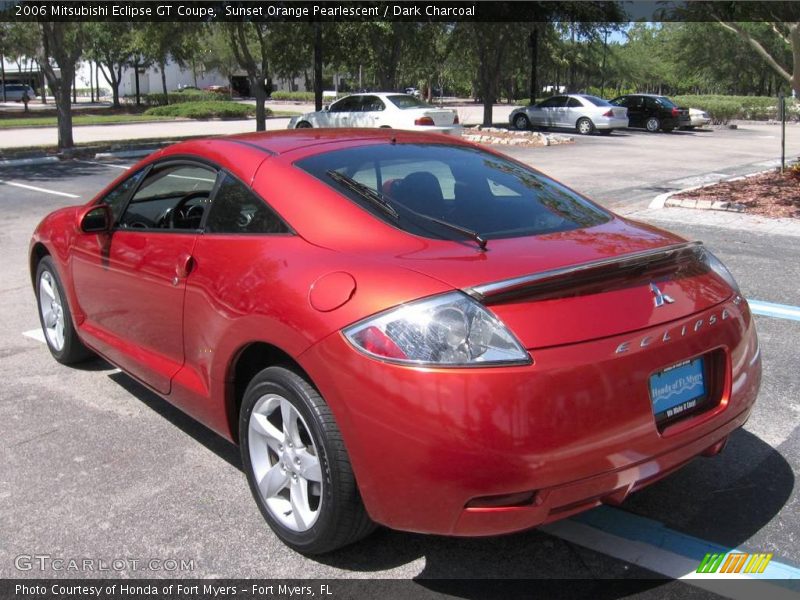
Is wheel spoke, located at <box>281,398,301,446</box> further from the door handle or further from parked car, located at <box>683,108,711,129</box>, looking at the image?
parked car, located at <box>683,108,711,129</box>

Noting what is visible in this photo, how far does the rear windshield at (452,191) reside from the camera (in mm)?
3229

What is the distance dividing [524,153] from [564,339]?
19.7 metres

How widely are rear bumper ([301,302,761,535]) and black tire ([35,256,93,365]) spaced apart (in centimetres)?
278

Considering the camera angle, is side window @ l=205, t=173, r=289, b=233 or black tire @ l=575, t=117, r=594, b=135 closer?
side window @ l=205, t=173, r=289, b=233

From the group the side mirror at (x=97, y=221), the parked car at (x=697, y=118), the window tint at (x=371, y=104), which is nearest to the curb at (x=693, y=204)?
the side mirror at (x=97, y=221)

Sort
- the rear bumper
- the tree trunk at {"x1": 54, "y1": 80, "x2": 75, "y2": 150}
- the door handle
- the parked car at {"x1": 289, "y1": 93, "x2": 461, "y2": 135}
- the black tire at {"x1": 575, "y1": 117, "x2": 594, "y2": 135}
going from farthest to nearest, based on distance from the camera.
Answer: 1. the black tire at {"x1": 575, "y1": 117, "x2": 594, "y2": 135}
2. the parked car at {"x1": 289, "y1": 93, "x2": 461, "y2": 135}
3. the tree trunk at {"x1": 54, "y1": 80, "x2": 75, "y2": 150}
4. the door handle
5. the rear bumper

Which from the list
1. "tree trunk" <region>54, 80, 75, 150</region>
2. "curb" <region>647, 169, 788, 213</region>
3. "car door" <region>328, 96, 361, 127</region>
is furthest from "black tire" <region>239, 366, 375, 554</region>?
"car door" <region>328, 96, 361, 127</region>

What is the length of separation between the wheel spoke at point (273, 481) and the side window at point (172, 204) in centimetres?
122

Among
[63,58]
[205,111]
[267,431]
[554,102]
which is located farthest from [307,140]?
[205,111]

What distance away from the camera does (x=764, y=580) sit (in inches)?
112

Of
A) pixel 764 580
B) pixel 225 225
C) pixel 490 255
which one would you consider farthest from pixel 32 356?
pixel 764 580

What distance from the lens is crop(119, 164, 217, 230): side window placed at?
12.7ft

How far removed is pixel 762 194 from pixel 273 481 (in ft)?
37.2

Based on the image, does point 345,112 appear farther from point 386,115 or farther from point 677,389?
point 677,389
